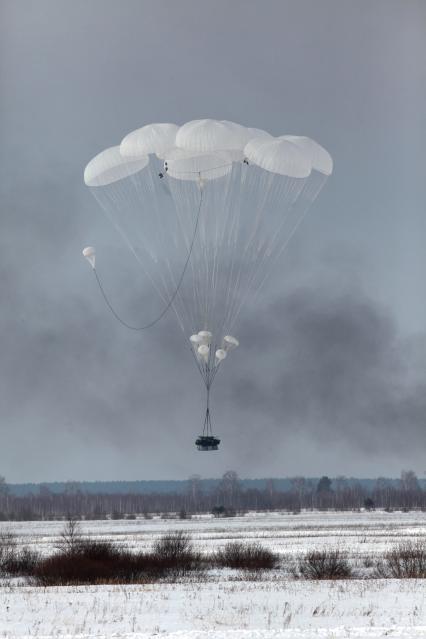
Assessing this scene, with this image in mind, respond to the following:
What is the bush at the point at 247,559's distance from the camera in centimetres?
3356

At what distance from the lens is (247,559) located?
34.1 m

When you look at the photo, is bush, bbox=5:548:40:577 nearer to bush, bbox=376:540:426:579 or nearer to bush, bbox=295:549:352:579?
bush, bbox=295:549:352:579

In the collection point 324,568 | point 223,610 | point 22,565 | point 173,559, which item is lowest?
point 223,610

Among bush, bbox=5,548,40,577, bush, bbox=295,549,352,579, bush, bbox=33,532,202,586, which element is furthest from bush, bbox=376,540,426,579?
bush, bbox=5,548,40,577

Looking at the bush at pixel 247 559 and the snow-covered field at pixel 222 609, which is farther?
the bush at pixel 247 559

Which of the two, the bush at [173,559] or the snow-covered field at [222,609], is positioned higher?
the bush at [173,559]

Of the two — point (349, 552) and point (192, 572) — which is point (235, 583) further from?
point (349, 552)

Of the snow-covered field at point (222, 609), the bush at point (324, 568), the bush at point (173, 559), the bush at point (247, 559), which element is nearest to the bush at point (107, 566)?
the bush at point (173, 559)

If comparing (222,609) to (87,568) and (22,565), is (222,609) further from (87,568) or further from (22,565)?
(22,565)

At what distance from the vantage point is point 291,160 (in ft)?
105

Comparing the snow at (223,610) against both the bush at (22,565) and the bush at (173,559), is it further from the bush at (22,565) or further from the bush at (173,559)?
the bush at (22,565)

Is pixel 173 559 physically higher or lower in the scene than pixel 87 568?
higher

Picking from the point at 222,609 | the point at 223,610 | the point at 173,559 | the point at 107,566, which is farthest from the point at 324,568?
the point at 223,610

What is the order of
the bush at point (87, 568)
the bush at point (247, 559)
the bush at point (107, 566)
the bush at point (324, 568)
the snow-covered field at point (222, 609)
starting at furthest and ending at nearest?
the bush at point (247, 559)
the bush at point (107, 566)
the bush at point (87, 568)
the bush at point (324, 568)
the snow-covered field at point (222, 609)
